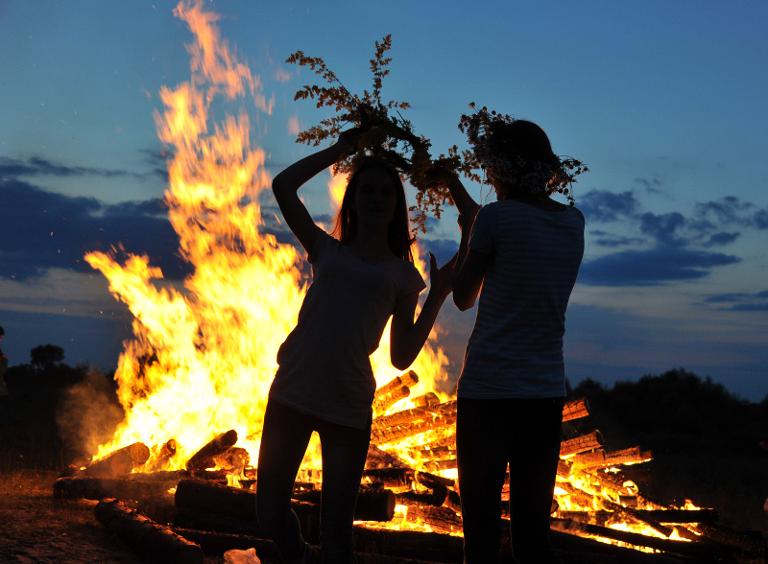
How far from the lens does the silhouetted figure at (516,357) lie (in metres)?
3.59

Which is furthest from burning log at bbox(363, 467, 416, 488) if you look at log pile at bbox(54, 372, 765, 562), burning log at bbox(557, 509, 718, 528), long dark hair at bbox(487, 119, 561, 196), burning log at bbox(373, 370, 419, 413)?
long dark hair at bbox(487, 119, 561, 196)

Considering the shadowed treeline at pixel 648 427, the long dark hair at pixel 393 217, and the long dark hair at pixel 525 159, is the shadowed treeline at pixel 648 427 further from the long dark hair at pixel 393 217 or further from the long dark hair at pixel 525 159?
the long dark hair at pixel 525 159

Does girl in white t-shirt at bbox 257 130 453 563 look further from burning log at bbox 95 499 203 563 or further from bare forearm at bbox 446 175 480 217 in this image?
burning log at bbox 95 499 203 563

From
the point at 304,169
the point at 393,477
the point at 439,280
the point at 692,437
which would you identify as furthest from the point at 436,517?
the point at 692,437

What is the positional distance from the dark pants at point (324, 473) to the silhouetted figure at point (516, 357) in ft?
1.90

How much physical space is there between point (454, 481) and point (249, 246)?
4.50 m

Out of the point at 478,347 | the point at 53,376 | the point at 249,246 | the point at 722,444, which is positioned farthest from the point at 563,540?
the point at 53,376

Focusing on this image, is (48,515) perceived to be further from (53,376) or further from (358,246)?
(53,376)

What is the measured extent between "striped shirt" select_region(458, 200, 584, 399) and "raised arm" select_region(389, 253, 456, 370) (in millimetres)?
363

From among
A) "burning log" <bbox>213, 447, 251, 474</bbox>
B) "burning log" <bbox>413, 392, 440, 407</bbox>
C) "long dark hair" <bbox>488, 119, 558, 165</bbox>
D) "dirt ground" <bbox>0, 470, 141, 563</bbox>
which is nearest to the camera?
"long dark hair" <bbox>488, 119, 558, 165</bbox>

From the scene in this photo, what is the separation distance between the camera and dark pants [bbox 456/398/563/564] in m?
3.58

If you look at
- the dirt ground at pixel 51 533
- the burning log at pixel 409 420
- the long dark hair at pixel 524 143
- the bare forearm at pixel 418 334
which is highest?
the long dark hair at pixel 524 143

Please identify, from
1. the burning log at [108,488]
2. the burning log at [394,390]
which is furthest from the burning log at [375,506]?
the burning log at [394,390]

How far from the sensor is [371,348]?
402cm
